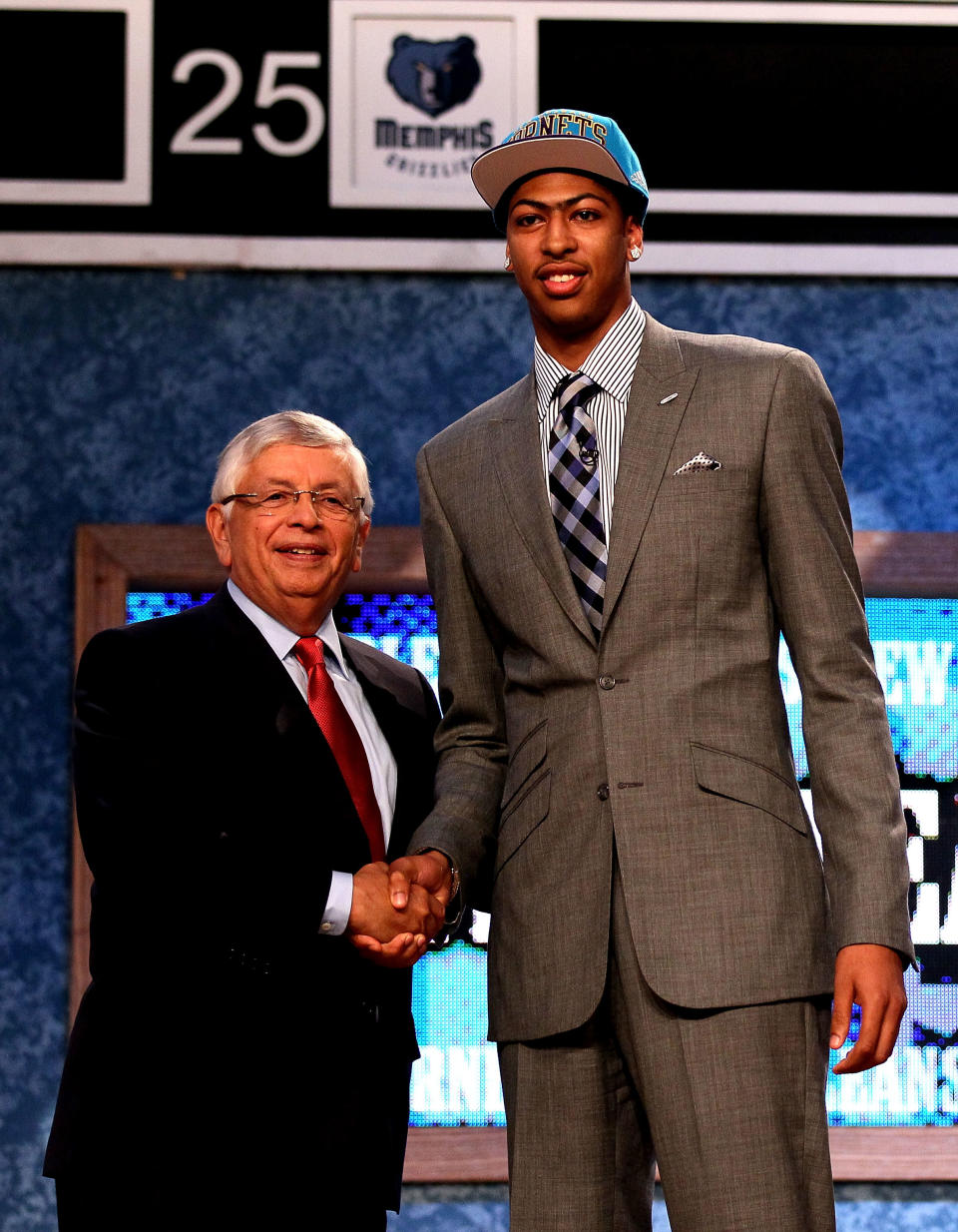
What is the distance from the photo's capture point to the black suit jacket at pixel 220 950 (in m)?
1.85

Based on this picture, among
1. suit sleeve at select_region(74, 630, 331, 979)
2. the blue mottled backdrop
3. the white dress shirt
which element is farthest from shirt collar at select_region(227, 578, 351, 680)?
the blue mottled backdrop

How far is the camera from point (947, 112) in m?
3.11

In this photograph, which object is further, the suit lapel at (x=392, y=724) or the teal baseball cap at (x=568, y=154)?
the suit lapel at (x=392, y=724)

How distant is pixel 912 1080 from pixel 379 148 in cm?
209

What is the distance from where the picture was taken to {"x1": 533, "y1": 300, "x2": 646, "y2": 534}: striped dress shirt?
176 centimetres

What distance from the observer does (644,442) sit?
1.71 meters

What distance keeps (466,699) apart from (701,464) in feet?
1.38

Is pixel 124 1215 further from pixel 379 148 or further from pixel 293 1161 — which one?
pixel 379 148

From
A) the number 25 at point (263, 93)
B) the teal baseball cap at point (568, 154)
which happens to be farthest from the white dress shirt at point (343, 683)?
the number 25 at point (263, 93)

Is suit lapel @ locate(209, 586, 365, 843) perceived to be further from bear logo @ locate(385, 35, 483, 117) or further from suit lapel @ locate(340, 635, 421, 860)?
bear logo @ locate(385, 35, 483, 117)

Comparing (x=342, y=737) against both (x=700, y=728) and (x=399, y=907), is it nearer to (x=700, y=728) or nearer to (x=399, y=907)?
(x=399, y=907)

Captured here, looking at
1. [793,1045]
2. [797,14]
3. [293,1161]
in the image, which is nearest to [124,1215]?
[293,1161]

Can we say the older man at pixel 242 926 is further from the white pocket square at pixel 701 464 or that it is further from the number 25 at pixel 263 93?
the number 25 at pixel 263 93

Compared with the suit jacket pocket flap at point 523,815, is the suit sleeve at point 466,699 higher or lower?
higher
